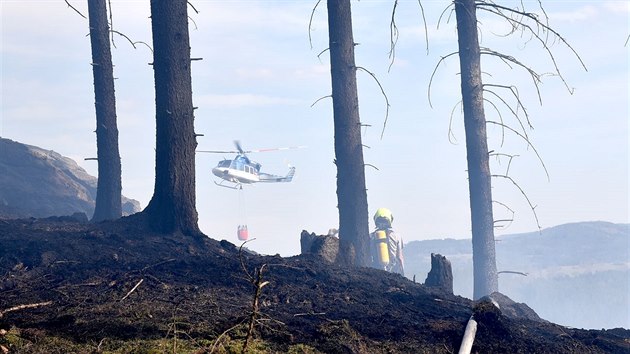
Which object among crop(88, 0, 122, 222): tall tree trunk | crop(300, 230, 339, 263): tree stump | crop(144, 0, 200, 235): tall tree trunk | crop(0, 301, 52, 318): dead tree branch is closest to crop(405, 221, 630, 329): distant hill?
crop(88, 0, 122, 222): tall tree trunk

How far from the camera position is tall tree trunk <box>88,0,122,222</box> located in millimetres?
19328

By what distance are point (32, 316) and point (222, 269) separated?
135 inches

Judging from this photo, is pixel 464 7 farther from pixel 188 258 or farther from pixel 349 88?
Result: pixel 188 258

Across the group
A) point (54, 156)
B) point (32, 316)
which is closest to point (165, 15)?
point (32, 316)

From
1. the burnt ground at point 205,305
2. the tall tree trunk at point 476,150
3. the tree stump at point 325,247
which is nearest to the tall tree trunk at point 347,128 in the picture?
the tall tree trunk at point 476,150

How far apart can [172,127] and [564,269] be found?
48329 millimetres

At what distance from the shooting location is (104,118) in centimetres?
1931

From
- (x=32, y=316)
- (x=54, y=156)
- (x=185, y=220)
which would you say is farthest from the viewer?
(x=54, y=156)

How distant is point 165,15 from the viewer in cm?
1473

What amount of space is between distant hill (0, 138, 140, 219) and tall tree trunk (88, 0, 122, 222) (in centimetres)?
549

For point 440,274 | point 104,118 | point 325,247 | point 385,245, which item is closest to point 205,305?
point 325,247

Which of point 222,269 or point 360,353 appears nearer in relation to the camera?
point 360,353

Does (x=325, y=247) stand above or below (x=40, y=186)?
below

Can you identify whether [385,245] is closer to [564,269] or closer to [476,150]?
[476,150]
